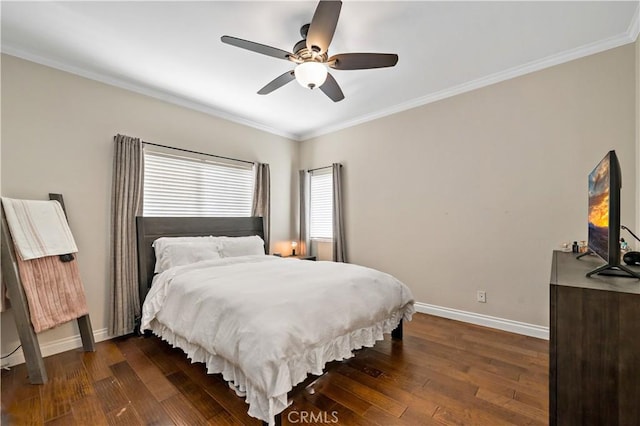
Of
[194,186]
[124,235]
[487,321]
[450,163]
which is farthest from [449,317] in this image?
[124,235]

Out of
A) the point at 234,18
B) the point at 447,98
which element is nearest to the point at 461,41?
the point at 447,98

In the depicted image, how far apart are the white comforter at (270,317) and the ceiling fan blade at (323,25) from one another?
5.71ft

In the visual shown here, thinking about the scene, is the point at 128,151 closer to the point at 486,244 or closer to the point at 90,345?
the point at 90,345

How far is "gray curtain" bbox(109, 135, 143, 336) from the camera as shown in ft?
9.50

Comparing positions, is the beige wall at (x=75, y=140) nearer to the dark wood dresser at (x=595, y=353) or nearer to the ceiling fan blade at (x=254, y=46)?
the ceiling fan blade at (x=254, y=46)

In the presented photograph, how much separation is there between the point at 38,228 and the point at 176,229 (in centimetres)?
122

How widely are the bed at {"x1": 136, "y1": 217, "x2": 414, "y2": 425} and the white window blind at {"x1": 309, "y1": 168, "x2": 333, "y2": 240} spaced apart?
1.72 metres

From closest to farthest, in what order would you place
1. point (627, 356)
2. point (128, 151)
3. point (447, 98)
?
point (627, 356)
point (128, 151)
point (447, 98)

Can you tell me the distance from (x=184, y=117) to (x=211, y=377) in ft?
9.99

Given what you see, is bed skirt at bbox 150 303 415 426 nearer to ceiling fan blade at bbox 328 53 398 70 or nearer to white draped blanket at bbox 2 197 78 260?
white draped blanket at bbox 2 197 78 260

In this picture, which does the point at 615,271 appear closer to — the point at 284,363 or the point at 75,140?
the point at 284,363

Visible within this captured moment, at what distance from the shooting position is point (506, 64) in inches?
111

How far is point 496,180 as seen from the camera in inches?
121

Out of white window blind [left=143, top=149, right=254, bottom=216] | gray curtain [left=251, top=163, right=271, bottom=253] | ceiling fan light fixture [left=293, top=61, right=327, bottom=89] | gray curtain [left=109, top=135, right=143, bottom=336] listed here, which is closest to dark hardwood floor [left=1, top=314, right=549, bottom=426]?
gray curtain [left=109, top=135, right=143, bottom=336]
